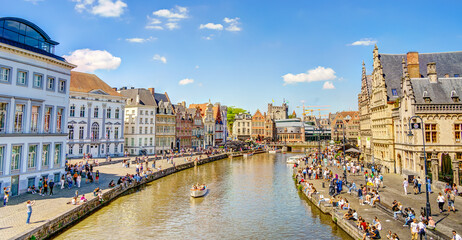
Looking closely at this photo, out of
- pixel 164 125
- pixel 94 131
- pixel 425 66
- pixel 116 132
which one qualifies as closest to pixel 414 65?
pixel 425 66

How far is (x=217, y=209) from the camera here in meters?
28.9

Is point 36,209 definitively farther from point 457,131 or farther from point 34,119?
point 457,131

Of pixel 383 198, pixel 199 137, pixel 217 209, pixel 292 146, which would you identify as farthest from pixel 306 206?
pixel 292 146

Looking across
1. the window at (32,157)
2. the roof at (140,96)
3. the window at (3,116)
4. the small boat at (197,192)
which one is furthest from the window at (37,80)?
the roof at (140,96)

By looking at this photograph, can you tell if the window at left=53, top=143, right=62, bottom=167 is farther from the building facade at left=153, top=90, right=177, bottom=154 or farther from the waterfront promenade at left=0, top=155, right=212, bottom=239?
the building facade at left=153, top=90, right=177, bottom=154

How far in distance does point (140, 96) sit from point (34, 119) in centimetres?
4288

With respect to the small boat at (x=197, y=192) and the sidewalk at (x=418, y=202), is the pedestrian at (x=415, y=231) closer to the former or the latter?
the sidewalk at (x=418, y=202)

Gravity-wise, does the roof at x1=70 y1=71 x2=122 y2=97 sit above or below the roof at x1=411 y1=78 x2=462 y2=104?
above

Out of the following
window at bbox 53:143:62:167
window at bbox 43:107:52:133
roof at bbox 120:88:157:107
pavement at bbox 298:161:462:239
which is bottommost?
pavement at bbox 298:161:462:239

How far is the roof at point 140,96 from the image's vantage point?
70562 mm

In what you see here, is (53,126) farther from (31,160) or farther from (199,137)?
(199,137)

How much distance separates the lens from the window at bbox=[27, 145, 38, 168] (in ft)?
93.5

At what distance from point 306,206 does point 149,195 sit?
17.9 metres

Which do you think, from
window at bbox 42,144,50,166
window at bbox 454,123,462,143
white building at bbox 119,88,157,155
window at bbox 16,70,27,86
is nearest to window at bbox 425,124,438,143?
window at bbox 454,123,462,143
